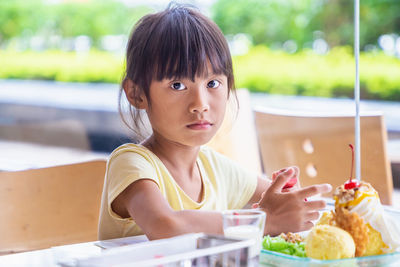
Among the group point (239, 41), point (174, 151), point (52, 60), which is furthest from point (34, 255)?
point (52, 60)

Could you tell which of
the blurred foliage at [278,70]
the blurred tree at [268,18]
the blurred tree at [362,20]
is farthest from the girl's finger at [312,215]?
the blurred tree at [268,18]

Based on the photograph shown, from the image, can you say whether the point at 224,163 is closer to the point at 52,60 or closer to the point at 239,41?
the point at 239,41

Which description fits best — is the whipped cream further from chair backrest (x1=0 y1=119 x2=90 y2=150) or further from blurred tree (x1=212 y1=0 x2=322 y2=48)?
chair backrest (x1=0 y1=119 x2=90 y2=150)

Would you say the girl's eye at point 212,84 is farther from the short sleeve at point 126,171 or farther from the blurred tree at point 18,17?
the blurred tree at point 18,17

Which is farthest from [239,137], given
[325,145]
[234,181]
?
[234,181]

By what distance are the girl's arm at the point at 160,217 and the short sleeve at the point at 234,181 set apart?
0.93 ft

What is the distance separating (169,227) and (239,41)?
4.98 metres

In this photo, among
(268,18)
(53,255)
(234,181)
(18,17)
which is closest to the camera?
(53,255)

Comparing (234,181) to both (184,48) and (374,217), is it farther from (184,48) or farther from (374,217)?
(374,217)

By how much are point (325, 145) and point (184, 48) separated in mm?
804

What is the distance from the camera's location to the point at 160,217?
0.91 m

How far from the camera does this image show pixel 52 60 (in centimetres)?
638

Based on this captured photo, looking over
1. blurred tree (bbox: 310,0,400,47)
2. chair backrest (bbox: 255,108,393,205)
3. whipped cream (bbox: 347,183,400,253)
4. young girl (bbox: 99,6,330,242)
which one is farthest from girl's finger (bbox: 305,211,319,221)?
blurred tree (bbox: 310,0,400,47)

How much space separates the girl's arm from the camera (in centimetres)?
91
